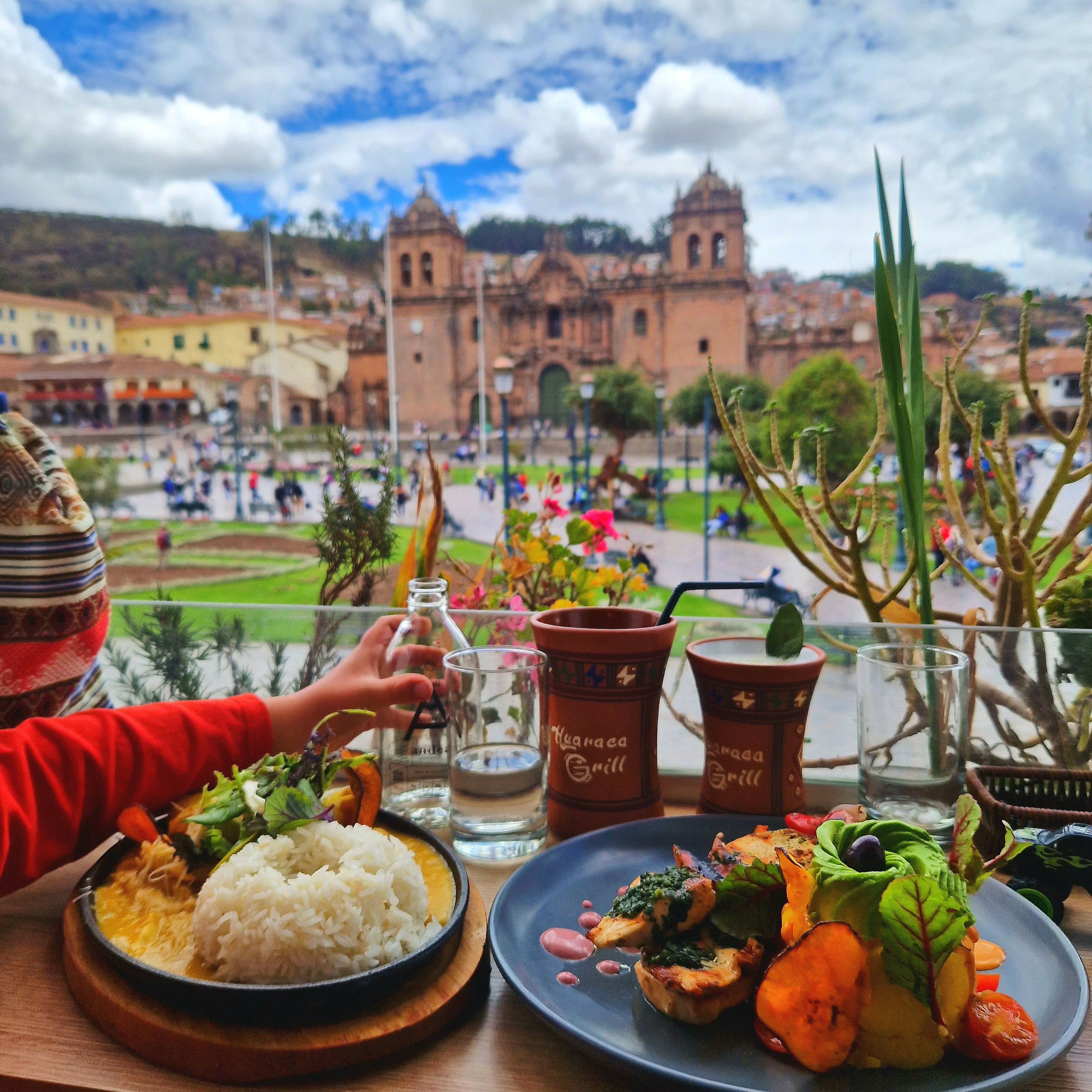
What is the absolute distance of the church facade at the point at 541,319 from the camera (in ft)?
68.6

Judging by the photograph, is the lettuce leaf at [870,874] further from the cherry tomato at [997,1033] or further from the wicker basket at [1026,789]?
the wicker basket at [1026,789]

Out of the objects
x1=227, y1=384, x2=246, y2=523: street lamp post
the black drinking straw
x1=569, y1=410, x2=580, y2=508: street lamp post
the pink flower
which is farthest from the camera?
x1=569, y1=410, x2=580, y2=508: street lamp post

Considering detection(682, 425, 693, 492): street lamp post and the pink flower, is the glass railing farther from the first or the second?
detection(682, 425, 693, 492): street lamp post

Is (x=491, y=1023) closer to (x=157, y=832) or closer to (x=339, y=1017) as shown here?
(x=339, y=1017)

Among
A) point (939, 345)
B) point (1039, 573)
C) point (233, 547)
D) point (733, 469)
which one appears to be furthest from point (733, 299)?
point (1039, 573)

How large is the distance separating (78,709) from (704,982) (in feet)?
1.87

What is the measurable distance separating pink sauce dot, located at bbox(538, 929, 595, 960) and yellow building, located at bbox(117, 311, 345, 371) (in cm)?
2308

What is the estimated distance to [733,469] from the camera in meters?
11.6

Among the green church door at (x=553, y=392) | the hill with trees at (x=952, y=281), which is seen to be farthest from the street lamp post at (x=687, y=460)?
the hill with trees at (x=952, y=281)

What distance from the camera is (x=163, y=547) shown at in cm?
786

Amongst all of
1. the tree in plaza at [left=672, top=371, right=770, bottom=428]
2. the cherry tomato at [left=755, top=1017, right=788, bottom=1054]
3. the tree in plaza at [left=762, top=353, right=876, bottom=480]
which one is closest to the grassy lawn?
the tree in plaza at [left=762, top=353, right=876, bottom=480]

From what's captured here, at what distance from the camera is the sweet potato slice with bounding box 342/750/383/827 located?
484mm

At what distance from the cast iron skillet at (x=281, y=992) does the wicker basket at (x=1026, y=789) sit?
33cm

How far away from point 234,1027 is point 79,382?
71.1ft
